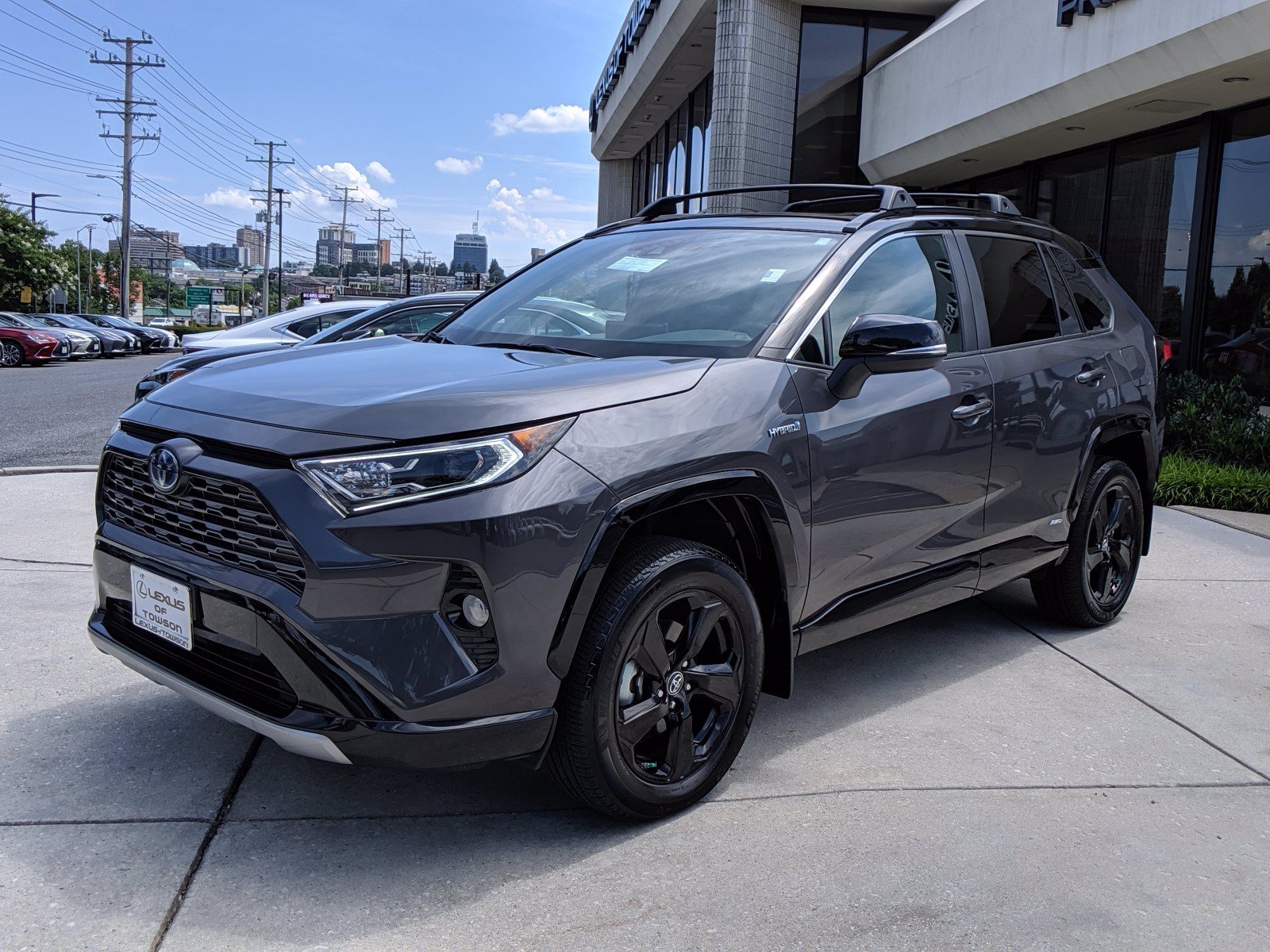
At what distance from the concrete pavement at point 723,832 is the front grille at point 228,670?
46cm

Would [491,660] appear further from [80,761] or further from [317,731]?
[80,761]

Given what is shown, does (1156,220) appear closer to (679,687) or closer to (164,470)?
(679,687)

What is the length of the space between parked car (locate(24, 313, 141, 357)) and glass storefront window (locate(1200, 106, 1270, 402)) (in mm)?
31172

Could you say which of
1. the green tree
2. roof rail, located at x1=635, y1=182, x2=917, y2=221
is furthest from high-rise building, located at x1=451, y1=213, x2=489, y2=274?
roof rail, located at x1=635, y1=182, x2=917, y2=221

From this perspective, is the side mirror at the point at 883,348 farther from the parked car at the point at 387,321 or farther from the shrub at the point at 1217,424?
the shrub at the point at 1217,424

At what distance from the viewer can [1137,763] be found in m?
3.76

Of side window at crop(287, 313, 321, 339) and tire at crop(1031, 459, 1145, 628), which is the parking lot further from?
tire at crop(1031, 459, 1145, 628)

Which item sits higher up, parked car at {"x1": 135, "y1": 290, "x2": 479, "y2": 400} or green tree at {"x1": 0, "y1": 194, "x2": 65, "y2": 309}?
green tree at {"x1": 0, "y1": 194, "x2": 65, "y2": 309}

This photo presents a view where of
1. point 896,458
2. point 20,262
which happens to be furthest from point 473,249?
point 896,458

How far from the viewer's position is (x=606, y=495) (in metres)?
2.84

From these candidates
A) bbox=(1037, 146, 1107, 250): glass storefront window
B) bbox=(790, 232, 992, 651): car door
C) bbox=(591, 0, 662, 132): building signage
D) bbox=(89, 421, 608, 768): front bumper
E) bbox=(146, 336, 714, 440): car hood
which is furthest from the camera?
bbox=(591, 0, 662, 132): building signage

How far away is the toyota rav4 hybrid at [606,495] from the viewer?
8.70ft

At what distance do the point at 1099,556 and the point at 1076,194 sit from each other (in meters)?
10.6

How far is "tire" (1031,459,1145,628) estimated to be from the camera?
4.98m
